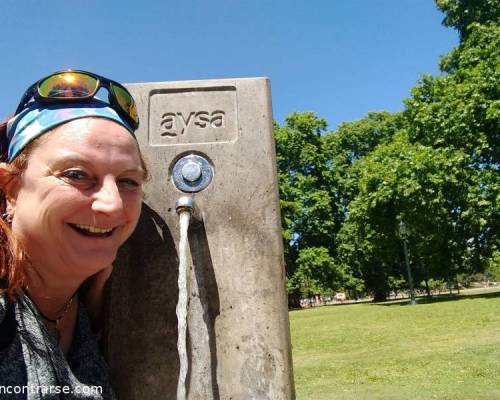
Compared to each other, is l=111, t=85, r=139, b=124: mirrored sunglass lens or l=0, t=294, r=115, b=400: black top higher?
l=111, t=85, r=139, b=124: mirrored sunglass lens

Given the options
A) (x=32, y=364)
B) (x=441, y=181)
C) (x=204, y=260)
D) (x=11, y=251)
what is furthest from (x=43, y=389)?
(x=441, y=181)

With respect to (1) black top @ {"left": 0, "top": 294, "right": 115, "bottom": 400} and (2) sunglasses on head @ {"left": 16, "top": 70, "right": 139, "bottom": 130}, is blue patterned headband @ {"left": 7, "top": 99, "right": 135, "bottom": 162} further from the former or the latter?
(1) black top @ {"left": 0, "top": 294, "right": 115, "bottom": 400}

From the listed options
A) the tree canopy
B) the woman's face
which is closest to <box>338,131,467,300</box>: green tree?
the tree canopy

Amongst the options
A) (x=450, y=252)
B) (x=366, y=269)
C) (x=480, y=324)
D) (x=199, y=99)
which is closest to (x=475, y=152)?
(x=450, y=252)

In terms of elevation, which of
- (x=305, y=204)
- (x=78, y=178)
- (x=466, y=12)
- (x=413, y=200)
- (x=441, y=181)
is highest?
(x=466, y=12)

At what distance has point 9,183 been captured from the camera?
5.51 feet

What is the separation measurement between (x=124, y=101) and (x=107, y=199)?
0.54 m

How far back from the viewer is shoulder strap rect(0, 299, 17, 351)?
1507 millimetres

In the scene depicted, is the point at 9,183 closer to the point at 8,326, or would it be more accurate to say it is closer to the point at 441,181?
the point at 8,326

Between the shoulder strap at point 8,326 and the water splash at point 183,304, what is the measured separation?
0.74m

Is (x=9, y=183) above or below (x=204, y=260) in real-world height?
above

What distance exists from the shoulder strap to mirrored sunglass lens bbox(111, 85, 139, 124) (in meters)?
0.91

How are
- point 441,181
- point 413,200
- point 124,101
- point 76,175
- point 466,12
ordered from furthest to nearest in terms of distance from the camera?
point 466,12 → point 413,200 → point 441,181 → point 124,101 → point 76,175

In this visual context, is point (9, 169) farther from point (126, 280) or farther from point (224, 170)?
point (224, 170)
